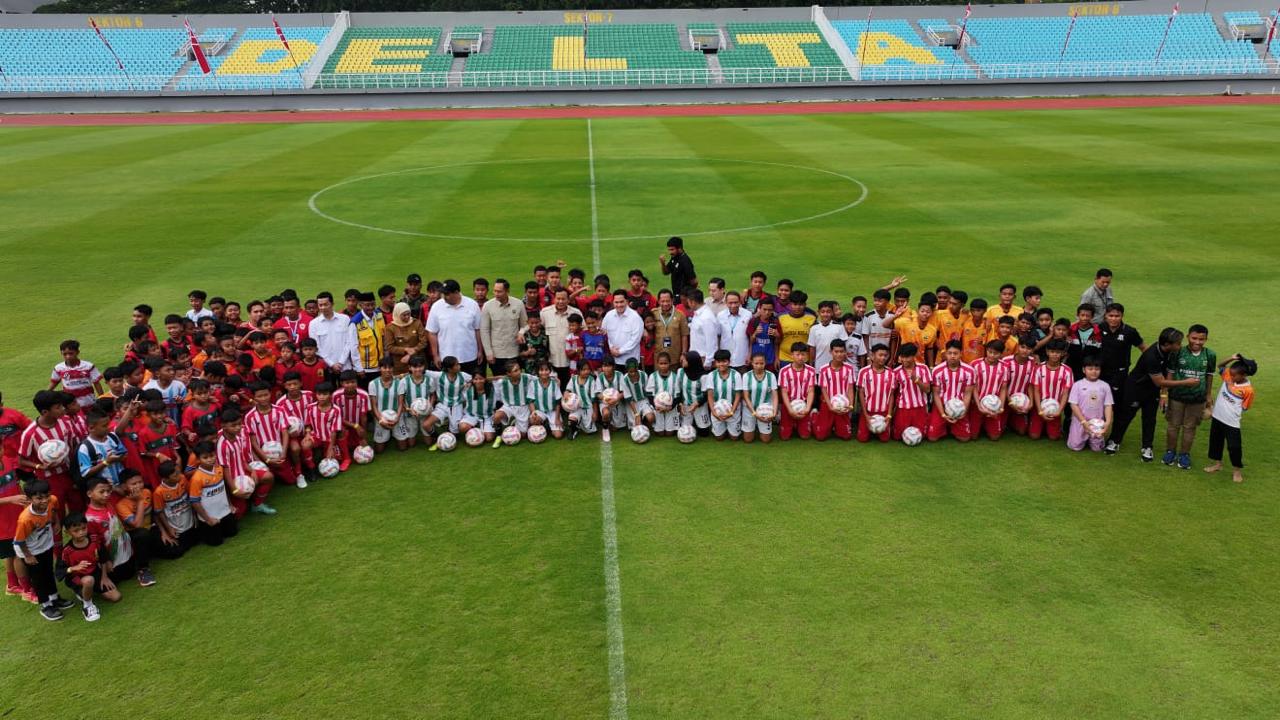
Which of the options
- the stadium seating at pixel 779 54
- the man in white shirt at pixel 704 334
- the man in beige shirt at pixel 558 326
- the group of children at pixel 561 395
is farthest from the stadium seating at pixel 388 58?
the man in white shirt at pixel 704 334

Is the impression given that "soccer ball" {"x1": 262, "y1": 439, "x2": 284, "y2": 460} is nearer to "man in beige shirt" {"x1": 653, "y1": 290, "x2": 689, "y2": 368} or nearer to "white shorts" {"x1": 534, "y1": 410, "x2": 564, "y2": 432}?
"white shorts" {"x1": 534, "y1": 410, "x2": 564, "y2": 432}

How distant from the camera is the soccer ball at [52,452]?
23.4 feet

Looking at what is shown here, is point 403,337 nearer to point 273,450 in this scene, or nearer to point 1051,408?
point 273,450

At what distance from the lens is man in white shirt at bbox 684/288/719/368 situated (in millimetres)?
10445

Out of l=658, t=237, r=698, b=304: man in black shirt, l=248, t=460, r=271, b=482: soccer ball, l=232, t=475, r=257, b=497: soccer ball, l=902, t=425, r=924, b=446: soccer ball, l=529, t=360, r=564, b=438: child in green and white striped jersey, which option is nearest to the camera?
l=232, t=475, r=257, b=497: soccer ball

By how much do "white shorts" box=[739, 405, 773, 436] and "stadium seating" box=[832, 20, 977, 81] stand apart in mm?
45655

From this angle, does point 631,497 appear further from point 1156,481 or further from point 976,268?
point 976,268

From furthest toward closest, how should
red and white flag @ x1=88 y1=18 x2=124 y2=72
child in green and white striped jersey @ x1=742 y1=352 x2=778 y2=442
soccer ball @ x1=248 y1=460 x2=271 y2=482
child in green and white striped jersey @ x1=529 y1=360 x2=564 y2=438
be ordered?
1. red and white flag @ x1=88 y1=18 x2=124 y2=72
2. child in green and white striped jersey @ x1=529 y1=360 x2=564 y2=438
3. child in green and white striped jersey @ x1=742 y1=352 x2=778 y2=442
4. soccer ball @ x1=248 y1=460 x2=271 y2=482

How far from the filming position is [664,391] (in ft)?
32.3

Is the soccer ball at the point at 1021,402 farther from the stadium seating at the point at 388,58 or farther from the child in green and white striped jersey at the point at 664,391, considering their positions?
the stadium seating at the point at 388,58

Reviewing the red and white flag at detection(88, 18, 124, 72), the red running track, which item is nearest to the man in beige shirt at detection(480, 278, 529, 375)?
the red running track

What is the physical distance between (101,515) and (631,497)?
4586 millimetres

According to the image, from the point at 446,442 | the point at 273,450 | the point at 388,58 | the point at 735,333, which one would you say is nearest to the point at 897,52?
the point at 388,58

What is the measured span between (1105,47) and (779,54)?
→ 20994mm
